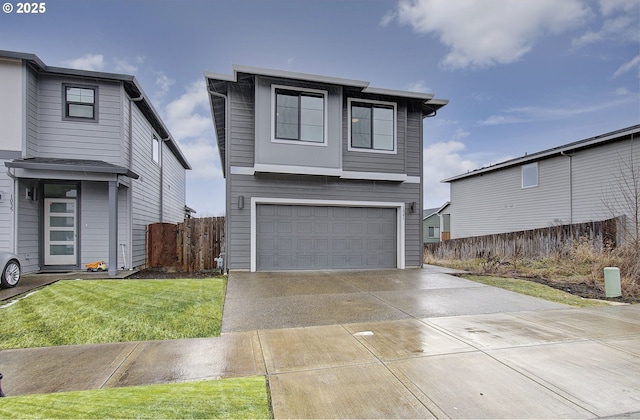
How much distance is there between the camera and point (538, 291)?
7.14 metres

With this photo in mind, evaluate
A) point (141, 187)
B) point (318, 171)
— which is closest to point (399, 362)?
point (318, 171)

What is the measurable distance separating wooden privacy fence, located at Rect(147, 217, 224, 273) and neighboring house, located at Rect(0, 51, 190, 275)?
3.24 feet

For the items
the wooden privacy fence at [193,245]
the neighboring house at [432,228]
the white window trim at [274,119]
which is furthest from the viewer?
the neighboring house at [432,228]

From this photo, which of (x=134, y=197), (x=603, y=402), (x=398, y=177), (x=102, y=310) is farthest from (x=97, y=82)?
(x=603, y=402)

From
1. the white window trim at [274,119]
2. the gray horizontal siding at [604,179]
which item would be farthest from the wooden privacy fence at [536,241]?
the white window trim at [274,119]

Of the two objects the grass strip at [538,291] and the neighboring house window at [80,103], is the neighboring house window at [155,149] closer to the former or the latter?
→ the neighboring house window at [80,103]

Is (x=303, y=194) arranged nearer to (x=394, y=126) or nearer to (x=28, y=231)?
(x=394, y=126)

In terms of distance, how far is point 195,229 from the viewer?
1073cm

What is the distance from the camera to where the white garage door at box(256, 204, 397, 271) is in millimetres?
9648

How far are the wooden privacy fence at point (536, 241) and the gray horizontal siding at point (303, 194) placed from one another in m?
5.14

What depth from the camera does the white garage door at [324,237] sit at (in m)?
9.65

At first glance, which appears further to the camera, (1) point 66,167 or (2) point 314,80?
(2) point 314,80

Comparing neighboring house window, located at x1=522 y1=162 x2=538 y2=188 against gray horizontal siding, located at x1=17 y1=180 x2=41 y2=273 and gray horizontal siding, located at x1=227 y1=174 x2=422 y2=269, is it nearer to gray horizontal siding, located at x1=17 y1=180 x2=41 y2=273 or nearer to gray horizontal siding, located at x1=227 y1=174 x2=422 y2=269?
gray horizontal siding, located at x1=227 y1=174 x2=422 y2=269

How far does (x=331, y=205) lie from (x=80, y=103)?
8151 millimetres
